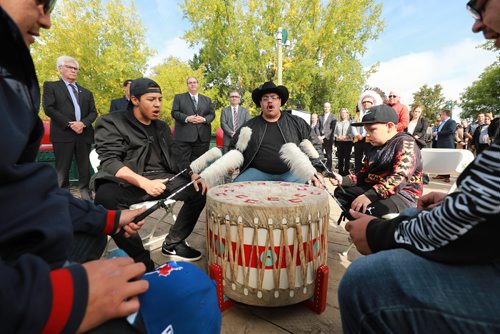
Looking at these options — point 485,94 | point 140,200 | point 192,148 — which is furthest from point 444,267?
point 485,94

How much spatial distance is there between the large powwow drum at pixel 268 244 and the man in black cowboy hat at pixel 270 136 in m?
1.58

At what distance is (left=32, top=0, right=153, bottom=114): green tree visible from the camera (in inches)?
616

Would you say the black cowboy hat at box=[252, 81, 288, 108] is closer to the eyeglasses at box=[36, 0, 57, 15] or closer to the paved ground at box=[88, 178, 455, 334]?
the paved ground at box=[88, 178, 455, 334]

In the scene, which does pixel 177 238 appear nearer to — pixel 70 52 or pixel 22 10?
pixel 22 10

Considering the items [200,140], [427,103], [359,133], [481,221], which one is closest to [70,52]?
[200,140]

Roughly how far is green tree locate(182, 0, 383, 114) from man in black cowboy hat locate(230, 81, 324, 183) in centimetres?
1568

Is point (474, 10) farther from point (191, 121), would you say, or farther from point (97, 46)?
point (97, 46)

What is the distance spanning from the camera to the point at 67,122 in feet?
14.8

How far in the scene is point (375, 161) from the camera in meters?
2.62

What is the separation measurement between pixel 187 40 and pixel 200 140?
16159mm

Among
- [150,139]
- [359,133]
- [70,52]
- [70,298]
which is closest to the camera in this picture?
[70,298]

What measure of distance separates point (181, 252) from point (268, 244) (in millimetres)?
1401

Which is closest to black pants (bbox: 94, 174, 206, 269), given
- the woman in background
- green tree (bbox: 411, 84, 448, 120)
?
the woman in background

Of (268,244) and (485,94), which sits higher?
(485,94)
